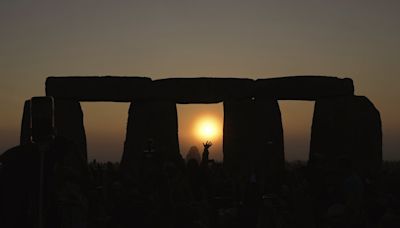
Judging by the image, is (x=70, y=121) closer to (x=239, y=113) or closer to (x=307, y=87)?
(x=239, y=113)

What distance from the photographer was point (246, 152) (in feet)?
70.5

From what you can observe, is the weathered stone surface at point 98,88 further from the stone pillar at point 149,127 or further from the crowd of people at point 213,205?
the crowd of people at point 213,205

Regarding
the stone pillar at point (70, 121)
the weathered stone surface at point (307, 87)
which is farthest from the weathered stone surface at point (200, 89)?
the stone pillar at point (70, 121)

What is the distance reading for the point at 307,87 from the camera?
2098 cm

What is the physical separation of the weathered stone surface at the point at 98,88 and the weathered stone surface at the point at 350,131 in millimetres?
5074

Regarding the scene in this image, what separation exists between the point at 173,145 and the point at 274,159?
117 inches

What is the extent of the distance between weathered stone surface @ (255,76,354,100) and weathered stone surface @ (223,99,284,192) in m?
0.64

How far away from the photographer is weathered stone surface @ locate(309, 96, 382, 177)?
2025cm

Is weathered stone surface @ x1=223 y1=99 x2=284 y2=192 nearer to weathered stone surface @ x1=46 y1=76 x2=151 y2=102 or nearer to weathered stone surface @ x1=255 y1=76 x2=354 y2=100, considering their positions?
weathered stone surface @ x1=255 y1=76 x2=354 y2=100

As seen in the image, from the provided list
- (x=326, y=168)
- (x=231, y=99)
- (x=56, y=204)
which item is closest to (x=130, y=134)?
(x=231, y=99)

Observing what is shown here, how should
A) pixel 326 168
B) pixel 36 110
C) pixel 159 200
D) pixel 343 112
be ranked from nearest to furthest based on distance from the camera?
pixel 36 110 → pixel 159 200 → pixel 326 168 → pixel 343 112

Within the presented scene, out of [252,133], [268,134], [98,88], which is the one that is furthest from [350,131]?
[98,88]

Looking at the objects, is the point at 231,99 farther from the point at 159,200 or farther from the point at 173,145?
the point at 159,200

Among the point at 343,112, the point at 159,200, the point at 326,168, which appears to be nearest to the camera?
the point at 159,200
